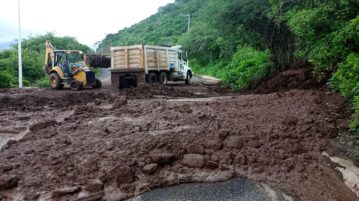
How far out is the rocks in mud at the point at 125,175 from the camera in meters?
5.54

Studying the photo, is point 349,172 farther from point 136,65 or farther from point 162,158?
point 136,65

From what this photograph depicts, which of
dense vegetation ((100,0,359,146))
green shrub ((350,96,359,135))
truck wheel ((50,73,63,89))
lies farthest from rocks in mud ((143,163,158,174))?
truck wheel ((50,73,63,89))

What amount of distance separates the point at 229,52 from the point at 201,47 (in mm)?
6639

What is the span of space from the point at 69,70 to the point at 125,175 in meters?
15.6

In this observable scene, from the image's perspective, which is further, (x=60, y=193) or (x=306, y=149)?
(x=306, y=149)

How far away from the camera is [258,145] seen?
6.73m

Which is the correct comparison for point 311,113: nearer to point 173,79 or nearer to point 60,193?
point 60,193

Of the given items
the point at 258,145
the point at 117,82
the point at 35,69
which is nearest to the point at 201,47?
the point at 35,69

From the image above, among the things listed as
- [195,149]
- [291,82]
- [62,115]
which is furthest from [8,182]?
[291,82]

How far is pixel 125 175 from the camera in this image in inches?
220

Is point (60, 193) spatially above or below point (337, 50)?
below

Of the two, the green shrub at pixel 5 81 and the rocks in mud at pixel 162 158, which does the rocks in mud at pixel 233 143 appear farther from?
the green shrub at pixel 5 81

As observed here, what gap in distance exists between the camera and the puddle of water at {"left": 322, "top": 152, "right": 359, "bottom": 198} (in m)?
5.58

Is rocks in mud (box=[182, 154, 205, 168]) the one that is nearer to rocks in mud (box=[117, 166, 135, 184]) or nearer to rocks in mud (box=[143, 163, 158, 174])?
rocks in mud (box=[143, 163, 158, 174])
